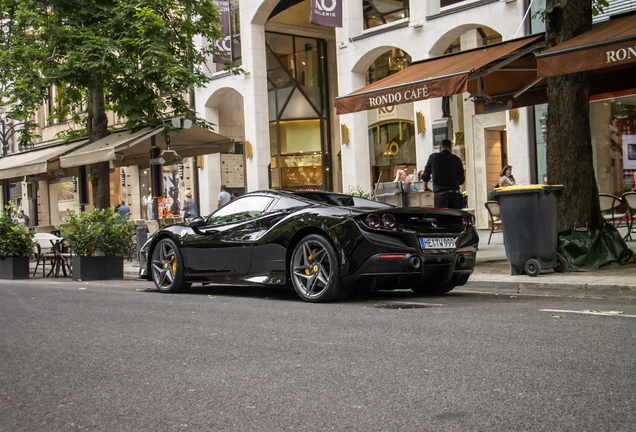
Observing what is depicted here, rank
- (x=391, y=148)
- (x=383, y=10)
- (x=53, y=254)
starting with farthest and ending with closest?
(x=391, y=148), (x=383, y=10), (x=53, y=254)

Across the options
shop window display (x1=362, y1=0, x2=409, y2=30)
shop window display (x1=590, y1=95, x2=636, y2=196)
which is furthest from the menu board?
shop window display (x1=590, y1=95, x2=636, y2=196)

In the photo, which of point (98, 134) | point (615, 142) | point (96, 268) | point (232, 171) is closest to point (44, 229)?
point (98, 134)

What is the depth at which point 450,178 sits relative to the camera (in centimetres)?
1088

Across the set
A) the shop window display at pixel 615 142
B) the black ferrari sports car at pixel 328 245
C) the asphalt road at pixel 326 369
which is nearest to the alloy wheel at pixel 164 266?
the black ferrari sports car at pixel 328 245

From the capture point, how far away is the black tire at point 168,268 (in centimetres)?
893

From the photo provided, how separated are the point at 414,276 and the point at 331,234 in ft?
3.13

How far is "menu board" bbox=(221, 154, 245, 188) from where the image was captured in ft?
94.9

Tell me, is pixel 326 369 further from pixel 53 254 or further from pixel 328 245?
pixel 53 254

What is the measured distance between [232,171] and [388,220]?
22860 mm

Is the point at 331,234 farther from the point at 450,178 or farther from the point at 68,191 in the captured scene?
the point at 68,191

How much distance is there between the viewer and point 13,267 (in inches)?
550

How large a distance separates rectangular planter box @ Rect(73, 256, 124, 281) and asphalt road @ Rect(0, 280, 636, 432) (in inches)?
238

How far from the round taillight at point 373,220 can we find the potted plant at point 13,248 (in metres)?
9.65

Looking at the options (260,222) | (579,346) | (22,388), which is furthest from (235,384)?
(260,222)
